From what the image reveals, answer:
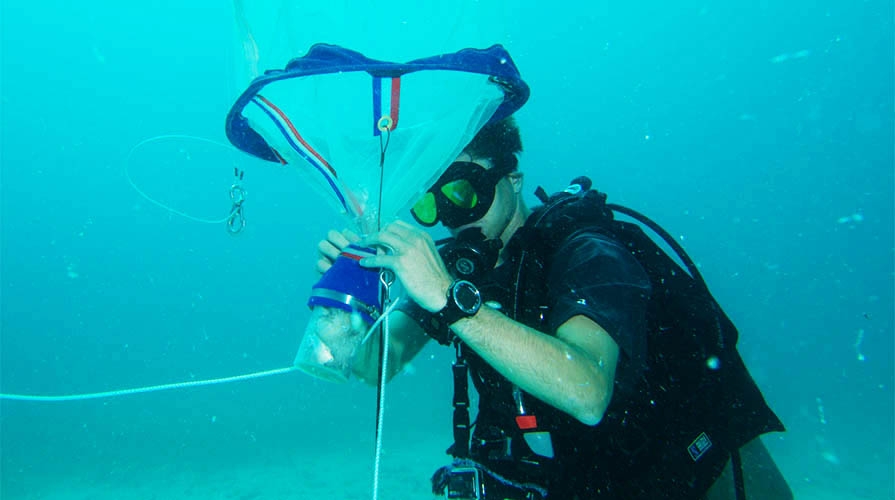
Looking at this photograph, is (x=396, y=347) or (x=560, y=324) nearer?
(x=560, y=324)

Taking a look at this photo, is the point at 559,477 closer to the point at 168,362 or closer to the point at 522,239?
the point at 522,239

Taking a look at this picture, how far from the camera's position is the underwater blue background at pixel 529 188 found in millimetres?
41000

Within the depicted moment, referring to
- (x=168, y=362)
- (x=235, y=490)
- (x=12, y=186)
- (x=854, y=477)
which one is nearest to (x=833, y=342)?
(x=854, y=477)

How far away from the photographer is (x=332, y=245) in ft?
7.23

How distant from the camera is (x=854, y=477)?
555 inches

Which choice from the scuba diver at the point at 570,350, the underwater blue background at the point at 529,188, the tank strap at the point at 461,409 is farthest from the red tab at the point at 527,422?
the underwater blue background at the point at 529,188

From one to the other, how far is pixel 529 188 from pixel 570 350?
217ft

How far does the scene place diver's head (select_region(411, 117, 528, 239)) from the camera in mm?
2482

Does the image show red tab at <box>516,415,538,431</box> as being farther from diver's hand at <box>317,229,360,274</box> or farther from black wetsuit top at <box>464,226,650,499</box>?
diver's hand at <box>317,229,360,274</box>

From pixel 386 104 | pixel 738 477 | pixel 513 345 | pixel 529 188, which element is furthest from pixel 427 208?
pixel 529 188

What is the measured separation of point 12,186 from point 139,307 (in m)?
32.1

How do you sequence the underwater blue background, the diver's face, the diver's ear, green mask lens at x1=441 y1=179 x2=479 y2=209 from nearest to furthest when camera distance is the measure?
green mask lens at x1=441 y1=179 x2=479 y2=209 → the diver's face → the diver's ear → the underwater blue background

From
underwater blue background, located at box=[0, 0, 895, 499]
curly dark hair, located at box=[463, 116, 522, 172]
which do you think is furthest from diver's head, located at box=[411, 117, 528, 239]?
underwater blue background, located at box=[0, 0, 895, 499]

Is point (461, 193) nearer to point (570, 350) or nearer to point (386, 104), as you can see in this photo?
point (386, 104)
